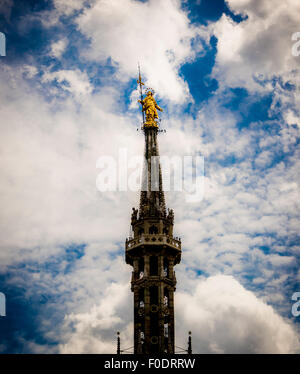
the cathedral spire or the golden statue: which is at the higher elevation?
the golden statue

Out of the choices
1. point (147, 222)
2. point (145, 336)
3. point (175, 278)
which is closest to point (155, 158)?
point (147, 222)

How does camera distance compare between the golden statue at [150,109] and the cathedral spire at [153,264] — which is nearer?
the cathedral spire at [153,264]

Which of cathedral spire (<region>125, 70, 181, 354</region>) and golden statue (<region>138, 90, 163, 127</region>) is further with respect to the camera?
golden statue (<region>138, 90, 163, 127</region>)

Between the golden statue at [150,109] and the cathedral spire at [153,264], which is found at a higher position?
the golden statue at [150,109]

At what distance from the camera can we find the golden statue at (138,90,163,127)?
125 metres

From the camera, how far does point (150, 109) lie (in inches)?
4946

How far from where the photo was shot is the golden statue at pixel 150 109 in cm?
12500

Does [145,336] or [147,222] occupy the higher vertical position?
[147,222]

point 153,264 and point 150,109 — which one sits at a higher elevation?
point 150,109

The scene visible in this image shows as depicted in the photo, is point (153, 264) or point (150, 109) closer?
point (153, 264)
